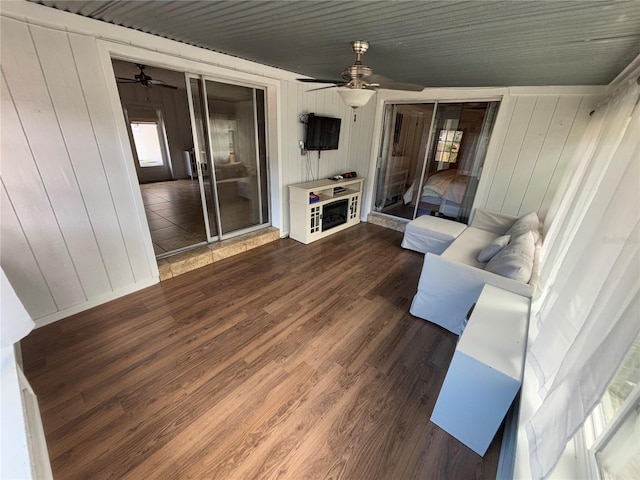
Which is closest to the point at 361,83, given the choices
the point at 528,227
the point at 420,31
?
the point at 420,31

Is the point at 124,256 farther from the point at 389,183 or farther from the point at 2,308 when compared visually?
the point at 389,183

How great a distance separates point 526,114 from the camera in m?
3.25

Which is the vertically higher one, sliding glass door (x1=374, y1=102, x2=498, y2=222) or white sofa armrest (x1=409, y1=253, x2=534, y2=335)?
sliding glass door (x1=374, y1=102, x2=498, y2=222)

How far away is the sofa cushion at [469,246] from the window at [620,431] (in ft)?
5.57

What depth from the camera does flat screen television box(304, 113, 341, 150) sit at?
12.6ft

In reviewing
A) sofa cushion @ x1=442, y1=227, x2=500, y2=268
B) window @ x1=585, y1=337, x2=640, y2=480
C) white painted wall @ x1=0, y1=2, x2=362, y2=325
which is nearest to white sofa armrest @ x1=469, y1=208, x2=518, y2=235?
sofa cushion @ x1=442, y1=227, x2=500, y2=268

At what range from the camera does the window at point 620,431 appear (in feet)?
2.38

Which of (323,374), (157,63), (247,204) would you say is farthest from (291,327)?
(157,63)

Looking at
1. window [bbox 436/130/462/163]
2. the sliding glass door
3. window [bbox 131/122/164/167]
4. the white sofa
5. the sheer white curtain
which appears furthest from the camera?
window [bbox 131/122/164/167]

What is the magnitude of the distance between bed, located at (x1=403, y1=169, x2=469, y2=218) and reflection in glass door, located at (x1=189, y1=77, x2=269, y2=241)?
269 cm

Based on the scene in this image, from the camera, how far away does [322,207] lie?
397cm

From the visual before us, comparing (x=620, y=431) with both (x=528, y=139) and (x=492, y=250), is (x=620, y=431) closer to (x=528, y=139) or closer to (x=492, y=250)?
(x=492, y=250)

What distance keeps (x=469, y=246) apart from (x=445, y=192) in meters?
1.53

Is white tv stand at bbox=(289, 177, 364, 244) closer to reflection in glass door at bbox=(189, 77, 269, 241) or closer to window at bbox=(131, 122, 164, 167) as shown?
reflection in glass door at bbox=(189, 77, 269, 241)
